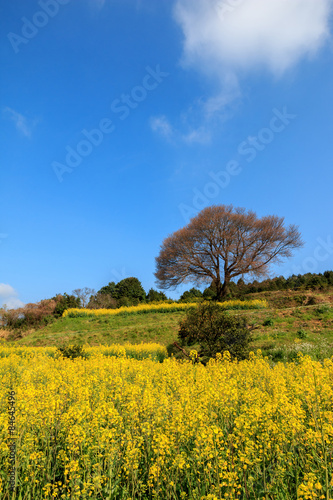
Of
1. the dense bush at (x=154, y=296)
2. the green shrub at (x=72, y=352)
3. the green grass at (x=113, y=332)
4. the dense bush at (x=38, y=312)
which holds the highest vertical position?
the dense bush at (x=154, y=296)

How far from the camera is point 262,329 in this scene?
1543 centimetres

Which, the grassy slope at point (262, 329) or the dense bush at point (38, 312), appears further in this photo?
the dense bush at point (38, 312)

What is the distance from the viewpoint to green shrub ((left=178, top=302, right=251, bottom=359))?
10.9m

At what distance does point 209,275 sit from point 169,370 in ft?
93.7

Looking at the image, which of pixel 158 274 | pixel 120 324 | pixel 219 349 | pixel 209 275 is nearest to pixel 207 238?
pixel 209 275

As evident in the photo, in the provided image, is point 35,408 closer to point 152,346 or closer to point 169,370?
point 169,370

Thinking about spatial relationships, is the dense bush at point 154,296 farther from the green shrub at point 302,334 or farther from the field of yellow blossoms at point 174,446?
the field of yellow blossoms at point 174,446

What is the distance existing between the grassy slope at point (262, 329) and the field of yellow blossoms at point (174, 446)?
788 centimetres

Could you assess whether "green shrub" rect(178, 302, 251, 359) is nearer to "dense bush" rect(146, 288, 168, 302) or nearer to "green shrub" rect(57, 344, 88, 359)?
"green shrub" rect(57, 344, 88, 359)

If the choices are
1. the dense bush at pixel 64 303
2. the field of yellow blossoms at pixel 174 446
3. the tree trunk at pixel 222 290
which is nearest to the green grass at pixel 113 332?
the dense bush at pixel 64 303

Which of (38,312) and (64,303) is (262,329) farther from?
(38,312)

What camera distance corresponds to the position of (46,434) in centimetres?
348

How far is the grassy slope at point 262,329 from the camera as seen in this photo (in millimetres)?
12670

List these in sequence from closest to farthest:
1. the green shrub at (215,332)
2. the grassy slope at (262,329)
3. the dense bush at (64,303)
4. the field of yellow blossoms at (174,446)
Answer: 1. the field of yellow blossoms at (174,446)
2. the green shrub at (215,332)
3. the grassy slope at (262,329)
4. the dense bush at (64,303)
